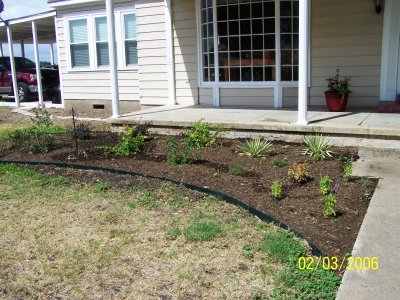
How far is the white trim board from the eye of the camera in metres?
7.67

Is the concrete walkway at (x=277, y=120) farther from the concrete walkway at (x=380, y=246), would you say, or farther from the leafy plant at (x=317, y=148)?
the concrete walkway at (x=380, y=246)

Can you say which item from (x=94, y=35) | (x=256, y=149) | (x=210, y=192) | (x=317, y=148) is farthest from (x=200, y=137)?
(x=94, y=35)

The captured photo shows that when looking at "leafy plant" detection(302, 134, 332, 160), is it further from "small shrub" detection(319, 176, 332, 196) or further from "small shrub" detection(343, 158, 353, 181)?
"small shrub" detection(319, 176, 332, 196)

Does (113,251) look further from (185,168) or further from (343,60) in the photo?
(343,60)

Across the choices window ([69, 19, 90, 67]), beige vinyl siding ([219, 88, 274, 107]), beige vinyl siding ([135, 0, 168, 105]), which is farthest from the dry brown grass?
window ([69, 19, 90, 67])

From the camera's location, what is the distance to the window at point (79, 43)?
500 inches

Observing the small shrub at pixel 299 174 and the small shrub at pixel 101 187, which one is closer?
the small shrub at pixel 299 174

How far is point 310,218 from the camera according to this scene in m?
3.99

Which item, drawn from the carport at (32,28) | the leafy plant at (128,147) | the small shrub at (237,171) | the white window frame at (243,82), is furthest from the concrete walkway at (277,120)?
the carport at (32,28)

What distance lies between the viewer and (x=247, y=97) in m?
9.29

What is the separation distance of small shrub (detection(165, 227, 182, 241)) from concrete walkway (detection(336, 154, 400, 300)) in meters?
1.47

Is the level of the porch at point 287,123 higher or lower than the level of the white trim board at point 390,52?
lower

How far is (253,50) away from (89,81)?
19.4 ft

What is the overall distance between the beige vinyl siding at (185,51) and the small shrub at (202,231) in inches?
243
